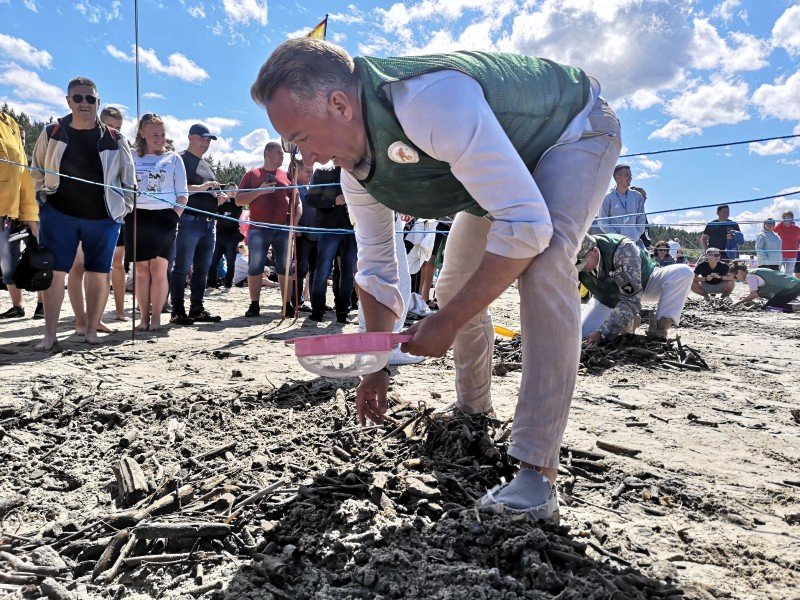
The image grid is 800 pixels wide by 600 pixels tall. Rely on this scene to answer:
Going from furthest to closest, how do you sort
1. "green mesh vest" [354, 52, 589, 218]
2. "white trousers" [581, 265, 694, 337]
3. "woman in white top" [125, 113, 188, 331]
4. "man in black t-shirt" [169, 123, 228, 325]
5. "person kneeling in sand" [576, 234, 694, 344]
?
"man in black t-shirt" [169, 123, 228, 325] < "white trousers" [581, 265, 694, 337] < "woman in white top" [125, 113, 188, 331] < "person kneeling in sand" [576, 234, 694, 344] < "green mesh vest" [354, 52, 589, 218]

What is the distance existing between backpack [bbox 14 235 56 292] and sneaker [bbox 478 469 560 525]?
4.05 m

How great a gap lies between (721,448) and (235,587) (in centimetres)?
238

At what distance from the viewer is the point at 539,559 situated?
5.12 ft

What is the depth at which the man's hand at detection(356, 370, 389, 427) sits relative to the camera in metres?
2.28

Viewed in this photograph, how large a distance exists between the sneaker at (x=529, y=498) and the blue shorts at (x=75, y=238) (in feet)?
13.7

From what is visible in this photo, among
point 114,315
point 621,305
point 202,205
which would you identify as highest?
point 202,205

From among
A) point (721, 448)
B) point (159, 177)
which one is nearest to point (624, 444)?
point (721, 448)

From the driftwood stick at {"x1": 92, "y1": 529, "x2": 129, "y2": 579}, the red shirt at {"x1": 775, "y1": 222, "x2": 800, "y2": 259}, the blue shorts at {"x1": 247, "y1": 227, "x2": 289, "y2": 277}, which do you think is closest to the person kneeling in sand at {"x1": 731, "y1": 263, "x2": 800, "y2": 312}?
the red shirt at {"x1": 775, "y1": 222, "x2": 800, "y2": 259}

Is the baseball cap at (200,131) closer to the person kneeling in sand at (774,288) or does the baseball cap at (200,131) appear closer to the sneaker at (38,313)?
the sneaker at (38,313)

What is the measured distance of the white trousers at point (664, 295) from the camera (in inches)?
226

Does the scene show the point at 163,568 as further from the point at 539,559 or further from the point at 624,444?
the point at 624,444

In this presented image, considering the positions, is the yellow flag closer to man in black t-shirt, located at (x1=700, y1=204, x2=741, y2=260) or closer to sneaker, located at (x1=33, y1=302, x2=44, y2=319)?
sneaker, located at (x1=33, y1=302, x2=44, y2=319)

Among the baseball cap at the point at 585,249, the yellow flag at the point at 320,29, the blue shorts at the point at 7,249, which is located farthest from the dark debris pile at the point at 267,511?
the yellow flag at the point at 320,29

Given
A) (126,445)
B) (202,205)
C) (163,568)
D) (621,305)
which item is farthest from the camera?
(202,205)
